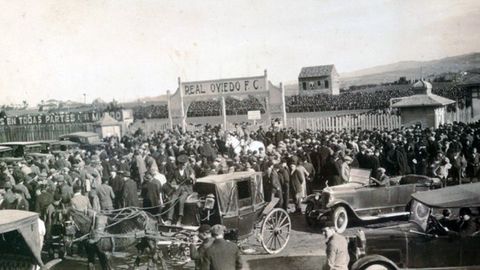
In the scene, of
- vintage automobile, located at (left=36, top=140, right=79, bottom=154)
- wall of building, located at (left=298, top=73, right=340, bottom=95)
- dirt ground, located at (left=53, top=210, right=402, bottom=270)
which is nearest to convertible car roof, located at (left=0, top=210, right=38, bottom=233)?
dirt ground, located at (left=53, top=210, right=402, bottom=270)

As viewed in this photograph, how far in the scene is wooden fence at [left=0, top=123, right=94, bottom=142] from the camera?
82.9 ft

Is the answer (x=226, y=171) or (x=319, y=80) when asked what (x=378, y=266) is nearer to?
(x=226, y=171)

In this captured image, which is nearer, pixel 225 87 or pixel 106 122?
pixel 225 87

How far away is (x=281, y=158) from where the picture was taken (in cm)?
1163

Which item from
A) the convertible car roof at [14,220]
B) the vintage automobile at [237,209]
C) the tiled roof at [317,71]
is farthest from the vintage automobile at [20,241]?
the tiled roof at [317,71]

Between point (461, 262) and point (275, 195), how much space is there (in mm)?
4761

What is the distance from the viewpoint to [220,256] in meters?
5.07

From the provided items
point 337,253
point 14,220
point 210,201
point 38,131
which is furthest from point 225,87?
point 38,131

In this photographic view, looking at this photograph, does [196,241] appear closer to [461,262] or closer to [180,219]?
[180,219]

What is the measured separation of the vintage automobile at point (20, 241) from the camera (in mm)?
6312

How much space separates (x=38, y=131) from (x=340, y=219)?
21.9 metres

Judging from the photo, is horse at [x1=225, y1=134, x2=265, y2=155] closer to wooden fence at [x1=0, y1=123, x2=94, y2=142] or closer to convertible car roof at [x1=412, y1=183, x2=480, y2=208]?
convertible car roof at [x1=412, y1=183, x2=480, y2=208]

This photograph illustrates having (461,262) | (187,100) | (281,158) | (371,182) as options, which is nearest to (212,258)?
(461,262)

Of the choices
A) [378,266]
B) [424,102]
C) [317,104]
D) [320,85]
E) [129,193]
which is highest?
[320,85]
